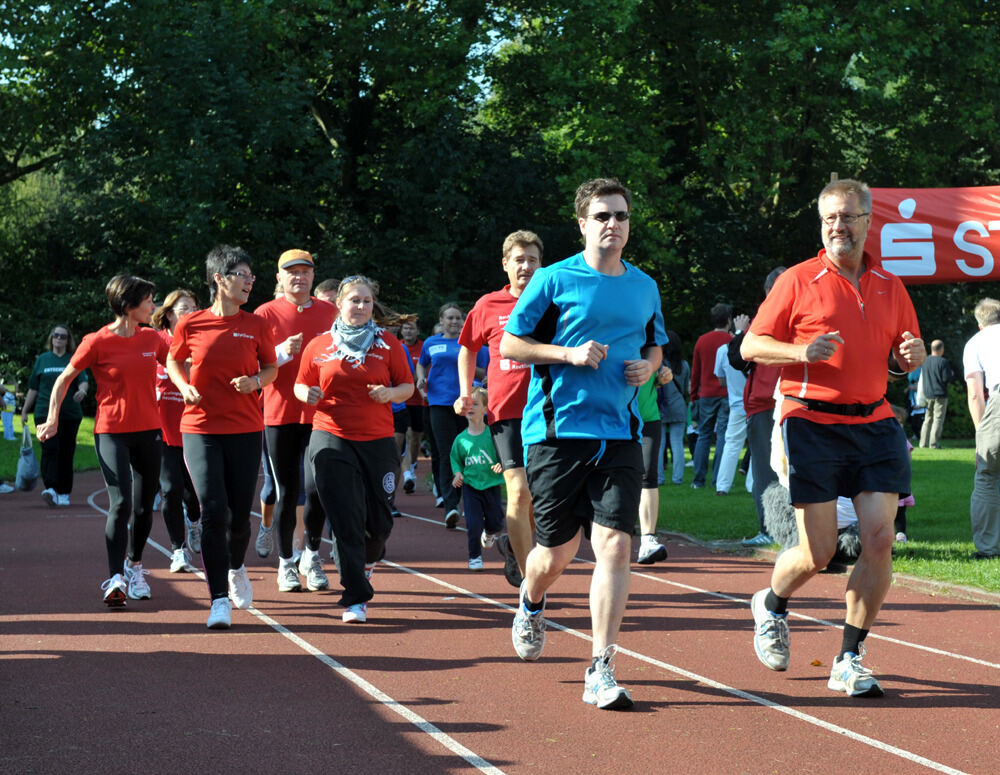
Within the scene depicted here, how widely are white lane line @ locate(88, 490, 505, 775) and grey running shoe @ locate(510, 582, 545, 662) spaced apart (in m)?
0.80

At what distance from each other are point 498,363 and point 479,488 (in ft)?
9.72

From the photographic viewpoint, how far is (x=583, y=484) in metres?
6.09

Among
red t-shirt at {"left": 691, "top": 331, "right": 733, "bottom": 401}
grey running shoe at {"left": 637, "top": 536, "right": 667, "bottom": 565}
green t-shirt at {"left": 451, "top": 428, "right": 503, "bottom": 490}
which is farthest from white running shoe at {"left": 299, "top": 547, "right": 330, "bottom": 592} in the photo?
red t-shirt at {"left": 691, "top": 331, "right": 733, "bottom": 401}

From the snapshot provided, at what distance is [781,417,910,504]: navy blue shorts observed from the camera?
5.96m

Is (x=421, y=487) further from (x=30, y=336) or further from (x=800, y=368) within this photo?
(x=30, y=336)

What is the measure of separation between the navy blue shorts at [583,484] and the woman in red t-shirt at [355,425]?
2.09m

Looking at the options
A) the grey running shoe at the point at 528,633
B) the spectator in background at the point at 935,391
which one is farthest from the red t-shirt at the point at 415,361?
the spectator in background at the point at 935,391

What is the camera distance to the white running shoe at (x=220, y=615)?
25.8 feet

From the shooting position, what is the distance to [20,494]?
18.8 metres

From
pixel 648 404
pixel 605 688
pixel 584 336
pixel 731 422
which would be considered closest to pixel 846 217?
pixel 584 336

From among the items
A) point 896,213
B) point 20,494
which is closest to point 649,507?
point 896,213

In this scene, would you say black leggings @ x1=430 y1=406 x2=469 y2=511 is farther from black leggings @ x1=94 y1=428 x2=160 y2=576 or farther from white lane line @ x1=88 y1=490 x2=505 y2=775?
white lane line @ x1=88 y1=490 x2=505 y2=775

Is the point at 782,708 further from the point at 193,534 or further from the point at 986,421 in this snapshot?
the point at 193,534

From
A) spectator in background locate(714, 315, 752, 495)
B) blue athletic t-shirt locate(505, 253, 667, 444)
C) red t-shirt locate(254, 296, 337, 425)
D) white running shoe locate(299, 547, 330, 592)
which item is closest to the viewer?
blue athletic t-shirt locate(505, 253, 667, 444)
